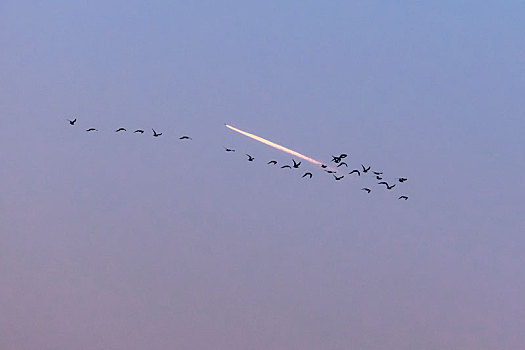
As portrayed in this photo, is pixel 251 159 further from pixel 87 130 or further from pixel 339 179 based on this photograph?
pixel 87 130

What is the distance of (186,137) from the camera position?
2360 inches

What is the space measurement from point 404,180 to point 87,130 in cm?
2476

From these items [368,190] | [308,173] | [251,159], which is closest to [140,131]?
[251,159]

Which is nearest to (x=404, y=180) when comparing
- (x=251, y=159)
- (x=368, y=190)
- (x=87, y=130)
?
(x=368, y=190)

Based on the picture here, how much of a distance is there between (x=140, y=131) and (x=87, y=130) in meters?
5.37

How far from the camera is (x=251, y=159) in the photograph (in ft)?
197

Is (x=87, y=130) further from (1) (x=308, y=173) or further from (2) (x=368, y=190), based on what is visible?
(2) (x=368, y=190)

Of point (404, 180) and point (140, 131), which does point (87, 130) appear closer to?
point (140, 131)

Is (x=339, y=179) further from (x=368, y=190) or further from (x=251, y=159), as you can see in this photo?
(x=251, y=159)

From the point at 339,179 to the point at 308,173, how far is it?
250cm

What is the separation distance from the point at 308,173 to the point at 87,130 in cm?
1753

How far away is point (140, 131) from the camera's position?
58750 millimetres

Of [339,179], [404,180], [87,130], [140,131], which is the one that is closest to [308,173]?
[339,179]

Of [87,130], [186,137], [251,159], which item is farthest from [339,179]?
[87,130]
